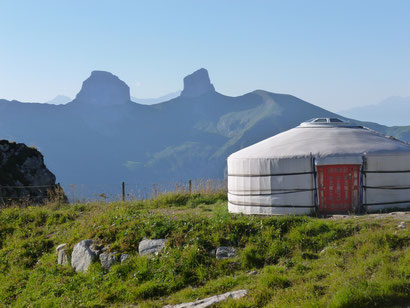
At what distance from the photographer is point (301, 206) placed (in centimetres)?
849

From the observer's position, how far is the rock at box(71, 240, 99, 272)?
7.02m

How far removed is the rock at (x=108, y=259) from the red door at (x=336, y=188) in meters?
3.93

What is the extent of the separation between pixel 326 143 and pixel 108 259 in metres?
4.61

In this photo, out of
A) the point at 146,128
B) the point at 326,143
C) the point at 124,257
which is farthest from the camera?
the point at 146,128

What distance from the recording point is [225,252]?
21.1ft

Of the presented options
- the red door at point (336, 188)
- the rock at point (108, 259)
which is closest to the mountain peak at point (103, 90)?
the red door at point (336, 188)

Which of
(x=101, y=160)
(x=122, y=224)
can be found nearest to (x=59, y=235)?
Answer: (x=122, y=224)

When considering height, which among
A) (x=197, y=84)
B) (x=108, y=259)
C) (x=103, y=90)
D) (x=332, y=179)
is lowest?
(x=108, y=259)

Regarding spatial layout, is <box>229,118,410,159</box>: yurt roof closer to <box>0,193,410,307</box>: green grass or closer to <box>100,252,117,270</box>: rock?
<box>0,193,410,307</box>: green grass

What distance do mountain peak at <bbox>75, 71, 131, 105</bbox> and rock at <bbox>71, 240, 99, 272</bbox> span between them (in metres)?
120

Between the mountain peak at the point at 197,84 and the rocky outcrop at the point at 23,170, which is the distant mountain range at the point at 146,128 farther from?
the rocky outcrop at the point at 23,170

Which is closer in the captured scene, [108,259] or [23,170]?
[108,259]

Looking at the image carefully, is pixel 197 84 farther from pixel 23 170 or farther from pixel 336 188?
pixel 336 188

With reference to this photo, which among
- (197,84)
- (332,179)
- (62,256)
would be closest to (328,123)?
(332,179)
